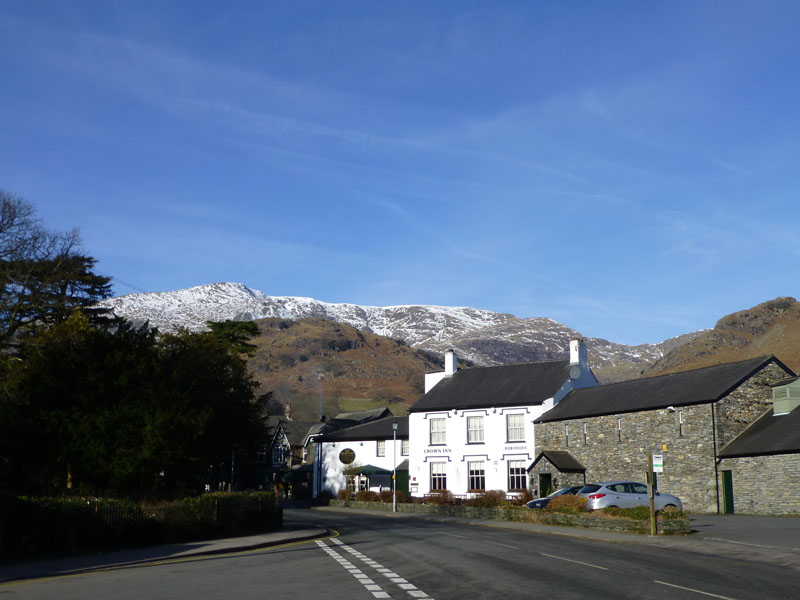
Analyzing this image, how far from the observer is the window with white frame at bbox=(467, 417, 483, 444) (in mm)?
59275

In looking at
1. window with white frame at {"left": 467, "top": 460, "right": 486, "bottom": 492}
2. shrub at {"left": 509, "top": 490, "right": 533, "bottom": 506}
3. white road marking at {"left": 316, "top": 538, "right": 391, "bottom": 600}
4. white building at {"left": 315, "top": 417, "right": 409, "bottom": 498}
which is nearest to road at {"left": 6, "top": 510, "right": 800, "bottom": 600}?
white road marking at {"left": 316, "top": 538, "right": 391, "bottom": 600}

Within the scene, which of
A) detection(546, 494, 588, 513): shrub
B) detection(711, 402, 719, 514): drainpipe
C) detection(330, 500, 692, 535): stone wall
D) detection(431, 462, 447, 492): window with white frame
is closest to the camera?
detection(330, 500, 692, 535): stone wall

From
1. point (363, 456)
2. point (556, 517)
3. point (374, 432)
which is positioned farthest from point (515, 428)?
point (556, 517)

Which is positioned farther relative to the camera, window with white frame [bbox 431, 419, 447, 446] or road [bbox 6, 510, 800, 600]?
window with white frame [bbox 431, 419, 447, 446]

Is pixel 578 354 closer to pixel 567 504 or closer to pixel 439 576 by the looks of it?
pixel 567 504

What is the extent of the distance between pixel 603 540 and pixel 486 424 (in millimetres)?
31740

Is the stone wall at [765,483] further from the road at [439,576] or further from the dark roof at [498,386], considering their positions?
the dark roof at [498,386]

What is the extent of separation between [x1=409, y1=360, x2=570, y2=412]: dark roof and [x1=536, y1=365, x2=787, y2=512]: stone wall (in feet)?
28.6

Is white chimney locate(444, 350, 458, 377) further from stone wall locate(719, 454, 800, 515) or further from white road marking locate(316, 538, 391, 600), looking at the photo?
white road marking locate(316, 538, 391, 600)

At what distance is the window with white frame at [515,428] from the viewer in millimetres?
57406

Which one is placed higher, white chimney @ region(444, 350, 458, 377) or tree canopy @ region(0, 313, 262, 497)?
white chimney @ region(444, 350, 458, 377)

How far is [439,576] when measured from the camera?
15.6 meters

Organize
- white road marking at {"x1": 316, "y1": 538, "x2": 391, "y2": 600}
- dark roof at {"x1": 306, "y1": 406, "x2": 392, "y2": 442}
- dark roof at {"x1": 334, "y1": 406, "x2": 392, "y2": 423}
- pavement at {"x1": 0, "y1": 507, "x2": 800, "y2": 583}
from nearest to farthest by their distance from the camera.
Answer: white road marking at {"x1": 316, "y1": 538, "x2": 391, "y2": 600}
pavement at {"x1": 0, "y1": 507, "x2": 800, "y2": 583}
dark roof at {"x1": 306, "y1": 406, "x2": 392, "y2": 442}
dark roof at {"x1": 334, "y1": 406, "x2": 392, "y2": 423}

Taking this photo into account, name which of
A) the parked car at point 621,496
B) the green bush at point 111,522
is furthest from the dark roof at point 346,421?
the green bush at point 111,522
